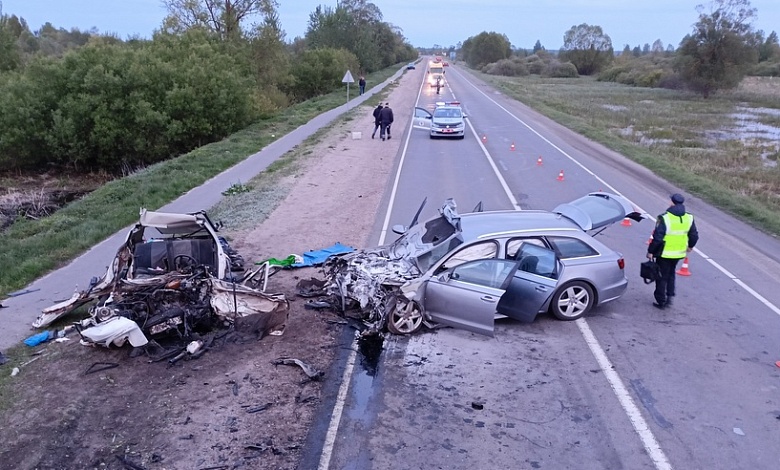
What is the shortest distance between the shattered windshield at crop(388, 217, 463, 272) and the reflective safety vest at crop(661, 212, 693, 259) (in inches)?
122

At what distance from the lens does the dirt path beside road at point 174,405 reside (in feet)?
19.0

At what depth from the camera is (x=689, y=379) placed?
7152 millimetres

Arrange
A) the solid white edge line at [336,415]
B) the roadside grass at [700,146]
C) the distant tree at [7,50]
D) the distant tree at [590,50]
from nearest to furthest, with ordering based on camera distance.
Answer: the solid white edge line at [336,415]
the roadside grass at [700,146]
the distant tree at [7,50]
the distant tree at [590,50]

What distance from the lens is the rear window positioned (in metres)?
8.62

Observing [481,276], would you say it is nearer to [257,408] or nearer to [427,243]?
[427,243]

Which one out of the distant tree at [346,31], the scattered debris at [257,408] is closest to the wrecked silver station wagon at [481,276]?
the scattered debris at [257,408]

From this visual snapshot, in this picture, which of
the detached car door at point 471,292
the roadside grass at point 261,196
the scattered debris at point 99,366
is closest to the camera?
the scattered debris at point 99,366

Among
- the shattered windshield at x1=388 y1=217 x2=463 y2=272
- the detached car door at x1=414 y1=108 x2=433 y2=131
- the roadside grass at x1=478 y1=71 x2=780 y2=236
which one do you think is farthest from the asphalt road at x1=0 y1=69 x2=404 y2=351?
the roadside grass at x1=478 y1=71 x2=780 y2=236

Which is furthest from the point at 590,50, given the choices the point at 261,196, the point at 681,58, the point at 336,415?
the point at 336,415

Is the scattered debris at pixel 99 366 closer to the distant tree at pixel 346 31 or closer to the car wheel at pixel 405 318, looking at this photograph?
the car wheel at pixel 405 318

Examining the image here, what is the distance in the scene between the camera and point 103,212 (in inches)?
621

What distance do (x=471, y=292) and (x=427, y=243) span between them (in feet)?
4.46

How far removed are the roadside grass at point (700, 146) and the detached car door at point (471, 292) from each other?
30.0ft

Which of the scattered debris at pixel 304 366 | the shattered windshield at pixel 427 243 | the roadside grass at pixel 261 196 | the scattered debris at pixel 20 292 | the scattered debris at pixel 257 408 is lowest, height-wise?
the scattered debris at pixel 20 292
